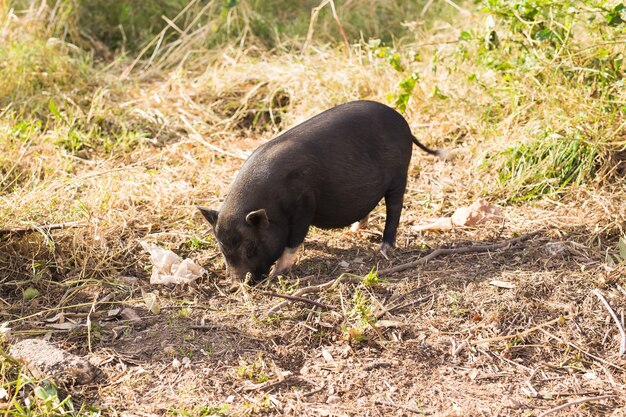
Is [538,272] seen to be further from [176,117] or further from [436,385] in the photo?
[176,117]

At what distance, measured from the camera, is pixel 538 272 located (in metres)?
4.74

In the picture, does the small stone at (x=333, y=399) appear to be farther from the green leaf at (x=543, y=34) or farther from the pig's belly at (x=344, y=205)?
the green leaf at (x=543, y=34)

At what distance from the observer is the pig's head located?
15.6 ft

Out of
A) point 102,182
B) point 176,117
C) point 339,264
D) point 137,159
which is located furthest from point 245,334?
point 176,117

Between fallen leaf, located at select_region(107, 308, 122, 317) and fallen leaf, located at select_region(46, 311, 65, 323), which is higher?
fallen leaf, located at select_region(46, 311, 65, 323)

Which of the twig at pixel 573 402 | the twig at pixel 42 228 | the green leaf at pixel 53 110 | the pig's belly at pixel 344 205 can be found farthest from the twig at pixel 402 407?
the green leaf at pixel 53 110

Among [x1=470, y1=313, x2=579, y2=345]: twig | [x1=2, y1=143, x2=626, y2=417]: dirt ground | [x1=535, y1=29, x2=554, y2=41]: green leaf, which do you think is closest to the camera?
[x1=2, y1=143, x2=626, y2=417]: dirt ground

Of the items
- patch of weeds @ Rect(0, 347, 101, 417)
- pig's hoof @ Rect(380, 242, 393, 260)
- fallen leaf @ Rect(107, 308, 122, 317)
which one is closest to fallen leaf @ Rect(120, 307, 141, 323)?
fallen leaf @ Rect(107, 308, 122, 317)

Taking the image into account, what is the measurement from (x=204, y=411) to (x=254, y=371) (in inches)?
15.0

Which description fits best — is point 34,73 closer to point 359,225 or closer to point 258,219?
point 359,225

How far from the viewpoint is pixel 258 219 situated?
15.4 ft

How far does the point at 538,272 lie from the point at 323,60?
380 cm

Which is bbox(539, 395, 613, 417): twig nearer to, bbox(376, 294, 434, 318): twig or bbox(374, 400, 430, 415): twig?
bbox(374, 400, 430, 415): twig

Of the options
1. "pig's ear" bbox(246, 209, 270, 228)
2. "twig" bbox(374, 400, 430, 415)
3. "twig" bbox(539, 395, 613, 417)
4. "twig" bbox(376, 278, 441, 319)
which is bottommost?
"twig" bbox(376, 278, 441, 319)
